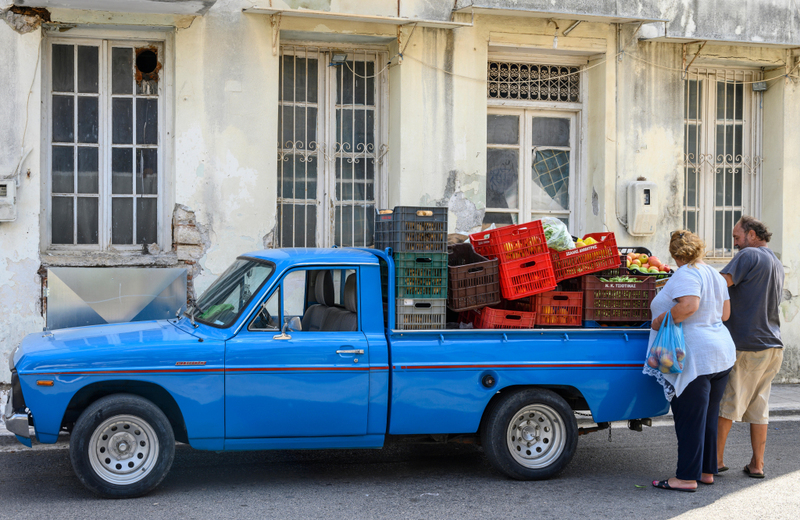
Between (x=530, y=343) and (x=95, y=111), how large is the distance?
5904 mm

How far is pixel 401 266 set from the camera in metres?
6.07

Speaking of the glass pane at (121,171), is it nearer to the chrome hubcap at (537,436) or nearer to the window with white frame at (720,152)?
the chrome hubcap at (537,436)

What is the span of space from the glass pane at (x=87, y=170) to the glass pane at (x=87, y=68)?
0.69 m

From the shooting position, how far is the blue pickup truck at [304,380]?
550 cm

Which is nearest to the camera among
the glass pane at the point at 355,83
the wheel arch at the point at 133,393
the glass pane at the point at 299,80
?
the wheel arch at the point at 133,393

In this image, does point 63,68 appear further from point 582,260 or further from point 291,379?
point 582,260

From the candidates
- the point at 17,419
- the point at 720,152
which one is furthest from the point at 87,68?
the point at 720,152

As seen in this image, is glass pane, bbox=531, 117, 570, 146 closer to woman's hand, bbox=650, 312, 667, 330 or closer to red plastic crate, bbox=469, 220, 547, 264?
red plastic crate, bbox=469, 220, 547, 264

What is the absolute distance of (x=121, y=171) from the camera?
9430mm

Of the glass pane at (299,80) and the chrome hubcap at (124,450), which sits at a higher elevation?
the glass pane at (299,80)

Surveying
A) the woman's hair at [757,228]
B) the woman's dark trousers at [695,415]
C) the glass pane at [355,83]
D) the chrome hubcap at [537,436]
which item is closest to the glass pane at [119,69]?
the glass pane at [355,83]

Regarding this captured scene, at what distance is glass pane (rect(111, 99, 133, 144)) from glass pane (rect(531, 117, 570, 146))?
495 centimetres

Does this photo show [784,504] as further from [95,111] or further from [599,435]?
[95,111]

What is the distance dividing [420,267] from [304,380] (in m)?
1.18
